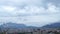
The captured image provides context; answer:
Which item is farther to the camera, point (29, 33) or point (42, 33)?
point (29, 33)

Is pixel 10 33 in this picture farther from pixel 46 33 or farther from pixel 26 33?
pixel 46 33

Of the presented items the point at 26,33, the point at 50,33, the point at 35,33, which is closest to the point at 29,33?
the point at 26,33

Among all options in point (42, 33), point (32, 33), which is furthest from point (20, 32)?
point (42, 33)

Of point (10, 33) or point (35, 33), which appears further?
point (10, 33)

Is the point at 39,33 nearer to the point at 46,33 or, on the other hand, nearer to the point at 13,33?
the point at 46,33

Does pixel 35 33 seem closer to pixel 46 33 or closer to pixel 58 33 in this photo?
pixel 46 33

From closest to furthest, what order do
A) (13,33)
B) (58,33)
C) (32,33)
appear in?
(58,33) → (32,33) → (13,33)

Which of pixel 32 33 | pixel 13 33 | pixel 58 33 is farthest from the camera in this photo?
pixel 13 33
